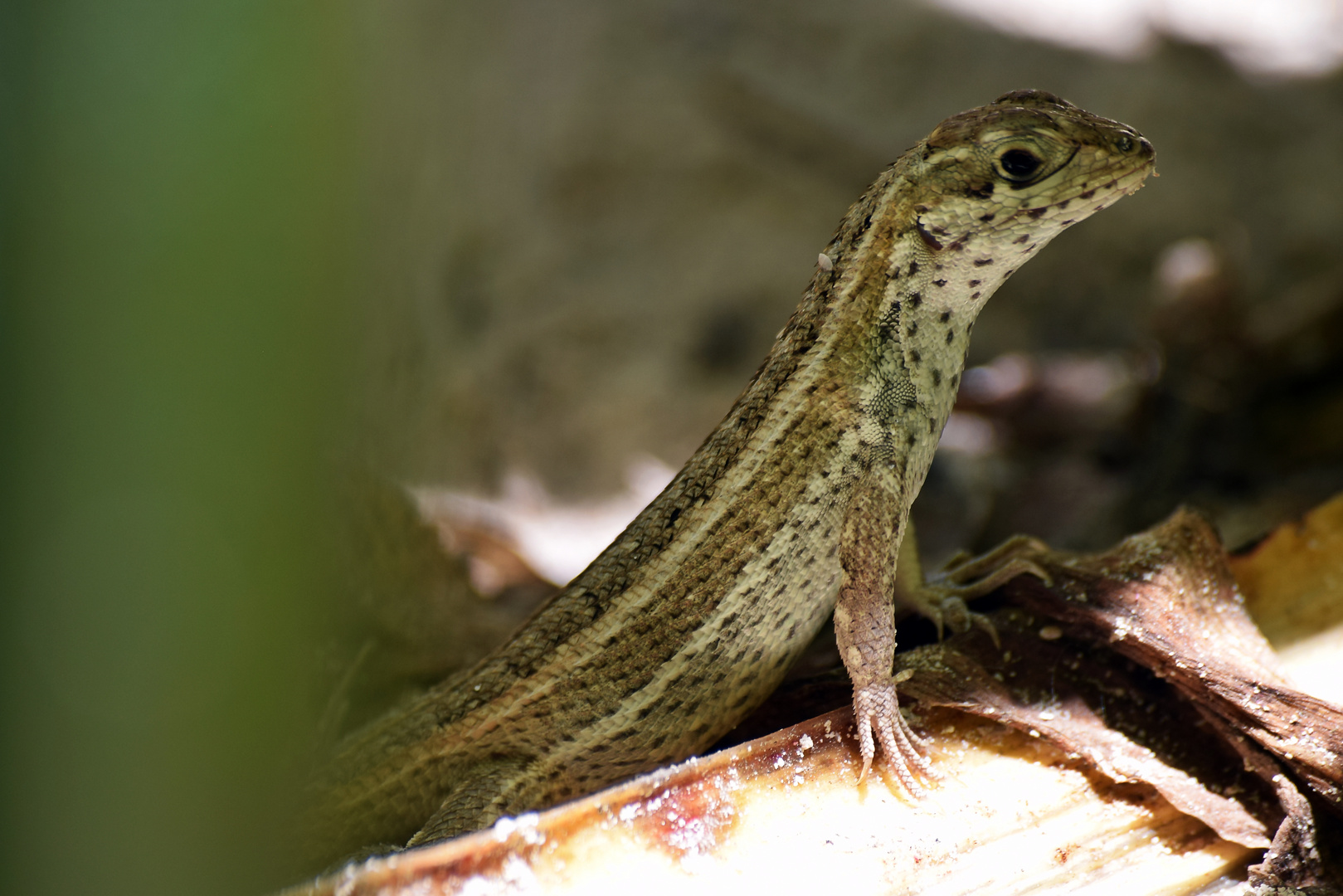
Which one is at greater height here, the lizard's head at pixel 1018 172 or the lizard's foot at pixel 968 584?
the lizard's head at pixel 1018 172

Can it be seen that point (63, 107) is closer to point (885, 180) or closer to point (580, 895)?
point (580, 895)

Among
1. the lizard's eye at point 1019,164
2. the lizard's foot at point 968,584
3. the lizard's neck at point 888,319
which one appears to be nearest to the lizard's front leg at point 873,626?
the lizard's neck at point 888,319

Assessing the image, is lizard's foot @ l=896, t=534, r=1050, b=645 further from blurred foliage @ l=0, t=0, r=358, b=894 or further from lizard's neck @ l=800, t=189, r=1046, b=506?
blurred foliage @ l=0, t=0, r=358, b=894

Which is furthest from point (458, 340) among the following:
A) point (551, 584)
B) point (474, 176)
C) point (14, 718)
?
point (14, 718)

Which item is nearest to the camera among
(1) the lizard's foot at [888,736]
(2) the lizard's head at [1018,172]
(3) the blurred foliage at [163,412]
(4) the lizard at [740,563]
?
(3) the blurred foliage at [163,412]

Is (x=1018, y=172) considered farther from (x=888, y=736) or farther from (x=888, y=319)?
(x=888, y=736)

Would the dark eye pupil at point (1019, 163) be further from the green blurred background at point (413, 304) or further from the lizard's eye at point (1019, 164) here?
the green blurred background at point (413, 304)

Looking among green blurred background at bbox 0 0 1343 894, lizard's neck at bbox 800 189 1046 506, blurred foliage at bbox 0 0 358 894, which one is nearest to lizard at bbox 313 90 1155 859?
lizard's neck at bbox 800 189 1046 506
